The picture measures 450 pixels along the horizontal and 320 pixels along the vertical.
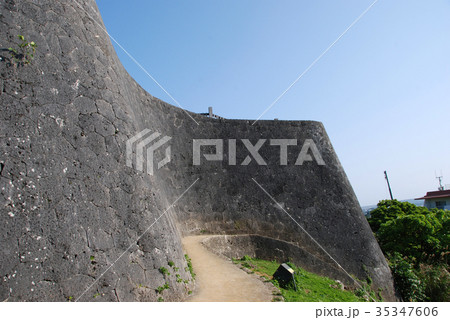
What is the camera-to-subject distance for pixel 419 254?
Result: 436 inches

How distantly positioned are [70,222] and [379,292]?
888cm

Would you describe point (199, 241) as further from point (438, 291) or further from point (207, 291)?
point (438, 291)

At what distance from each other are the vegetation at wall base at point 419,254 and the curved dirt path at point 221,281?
6.22m

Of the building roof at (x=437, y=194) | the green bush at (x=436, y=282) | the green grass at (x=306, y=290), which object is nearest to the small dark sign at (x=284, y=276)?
the green grass at (x=306, y=290)

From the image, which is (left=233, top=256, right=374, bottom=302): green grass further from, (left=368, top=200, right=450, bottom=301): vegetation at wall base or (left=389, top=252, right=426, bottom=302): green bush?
(left=368, top=200, right=450, bottom=301): vegetation at wall base

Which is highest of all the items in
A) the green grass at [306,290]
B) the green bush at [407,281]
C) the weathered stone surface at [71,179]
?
the weathered stone surface at [71,179]

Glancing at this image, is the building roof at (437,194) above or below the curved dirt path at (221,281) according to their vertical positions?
above

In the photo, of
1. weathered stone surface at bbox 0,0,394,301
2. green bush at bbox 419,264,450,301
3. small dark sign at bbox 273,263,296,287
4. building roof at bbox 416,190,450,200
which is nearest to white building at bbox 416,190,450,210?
building roof at bbox 416,190,450,200

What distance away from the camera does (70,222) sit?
3.89 metres

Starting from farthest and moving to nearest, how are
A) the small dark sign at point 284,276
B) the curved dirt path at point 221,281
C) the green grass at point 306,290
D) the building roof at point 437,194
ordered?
1. the building roof at point 437,194
2. the small dark sign at point 284,276
3. the green grass at point 306,290
4. the curved dirt path at point 221,281

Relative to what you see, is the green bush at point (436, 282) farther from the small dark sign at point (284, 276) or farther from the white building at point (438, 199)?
the white building at point (438, 199)

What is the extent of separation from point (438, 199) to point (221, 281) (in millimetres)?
28592

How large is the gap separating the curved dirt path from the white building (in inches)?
1057

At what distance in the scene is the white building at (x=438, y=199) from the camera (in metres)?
26.7
